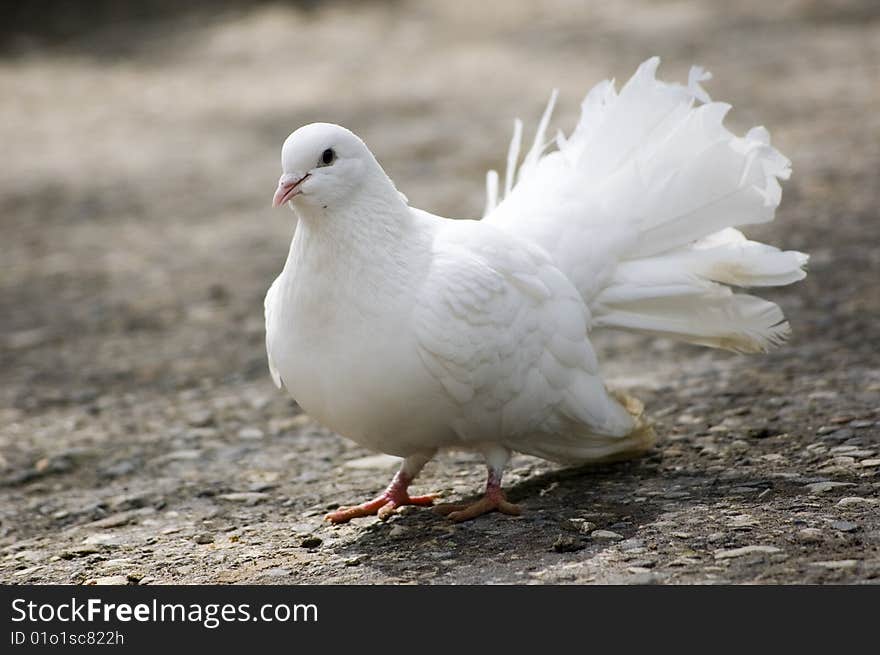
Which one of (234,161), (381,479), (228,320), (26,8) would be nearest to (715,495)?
(381,479)

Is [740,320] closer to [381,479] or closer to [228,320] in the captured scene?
[381,479]

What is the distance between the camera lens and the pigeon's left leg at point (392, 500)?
459cm

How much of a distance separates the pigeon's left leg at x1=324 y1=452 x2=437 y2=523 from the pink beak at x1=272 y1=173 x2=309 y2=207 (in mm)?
1080

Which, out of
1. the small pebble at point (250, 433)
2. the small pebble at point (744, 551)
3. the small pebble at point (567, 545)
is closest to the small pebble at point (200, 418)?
the small pebble at point (250, 433)

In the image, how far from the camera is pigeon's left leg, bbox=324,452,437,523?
181 inches

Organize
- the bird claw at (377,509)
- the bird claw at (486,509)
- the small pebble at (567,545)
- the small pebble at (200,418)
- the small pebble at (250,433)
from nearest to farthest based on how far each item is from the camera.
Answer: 1. the small pebble at (567,545)
2. the bird claw at (486,509)
3. the bird claw at (377,509)
4. the small pebble at (250,433)
5. the small pebble at (200,418)

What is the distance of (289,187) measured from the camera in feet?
13.5

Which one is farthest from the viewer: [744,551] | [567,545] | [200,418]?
[200,418]

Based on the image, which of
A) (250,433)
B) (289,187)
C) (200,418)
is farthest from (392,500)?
(200,418)

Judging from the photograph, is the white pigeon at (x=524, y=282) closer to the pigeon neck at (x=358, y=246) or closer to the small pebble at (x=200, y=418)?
the pigeon neck at (x=358, y=246)

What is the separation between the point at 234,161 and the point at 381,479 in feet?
22.0

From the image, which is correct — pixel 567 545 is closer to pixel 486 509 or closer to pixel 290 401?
pixel 486 509

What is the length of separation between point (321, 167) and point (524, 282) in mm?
821

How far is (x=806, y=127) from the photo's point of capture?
1033cm
